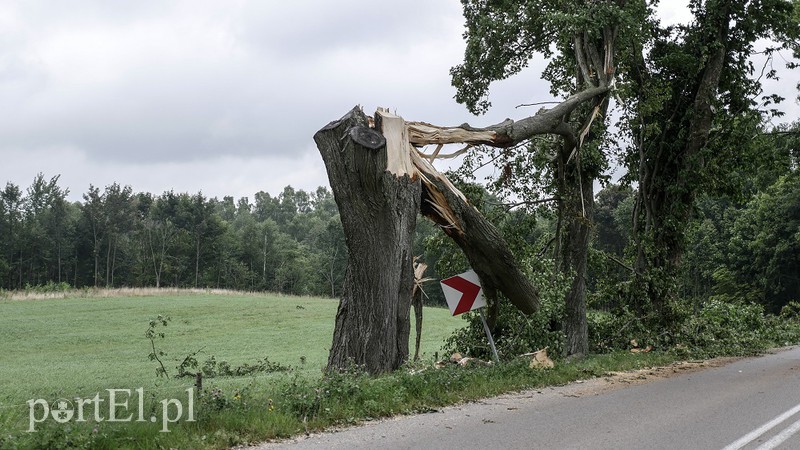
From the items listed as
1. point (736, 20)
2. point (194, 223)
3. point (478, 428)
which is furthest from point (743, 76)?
point (194, 223)

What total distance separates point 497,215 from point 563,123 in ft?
9.38

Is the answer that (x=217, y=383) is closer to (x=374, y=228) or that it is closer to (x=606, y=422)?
(x=374, y=228)

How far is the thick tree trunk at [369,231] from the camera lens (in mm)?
9062

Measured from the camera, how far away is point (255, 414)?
6.54 metres

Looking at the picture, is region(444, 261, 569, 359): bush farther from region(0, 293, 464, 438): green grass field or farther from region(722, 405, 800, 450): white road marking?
region(722, 405, 800, 450): white road marking

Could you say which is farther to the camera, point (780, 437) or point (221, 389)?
point (221, 389)

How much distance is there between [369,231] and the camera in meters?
9.22

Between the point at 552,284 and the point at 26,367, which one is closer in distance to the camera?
the point at 552,284

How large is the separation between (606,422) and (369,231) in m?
3.79

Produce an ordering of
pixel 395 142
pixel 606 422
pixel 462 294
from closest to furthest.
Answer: pixel 606 422 < pixel 395 142 < pixel 462 294

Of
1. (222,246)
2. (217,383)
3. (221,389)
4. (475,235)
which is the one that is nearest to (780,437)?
(475,235)

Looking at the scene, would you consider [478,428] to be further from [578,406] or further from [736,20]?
[736,20]

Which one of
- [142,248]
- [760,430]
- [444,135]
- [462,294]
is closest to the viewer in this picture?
[760,430]

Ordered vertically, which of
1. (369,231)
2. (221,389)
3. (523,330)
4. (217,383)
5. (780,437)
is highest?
(369,231)
